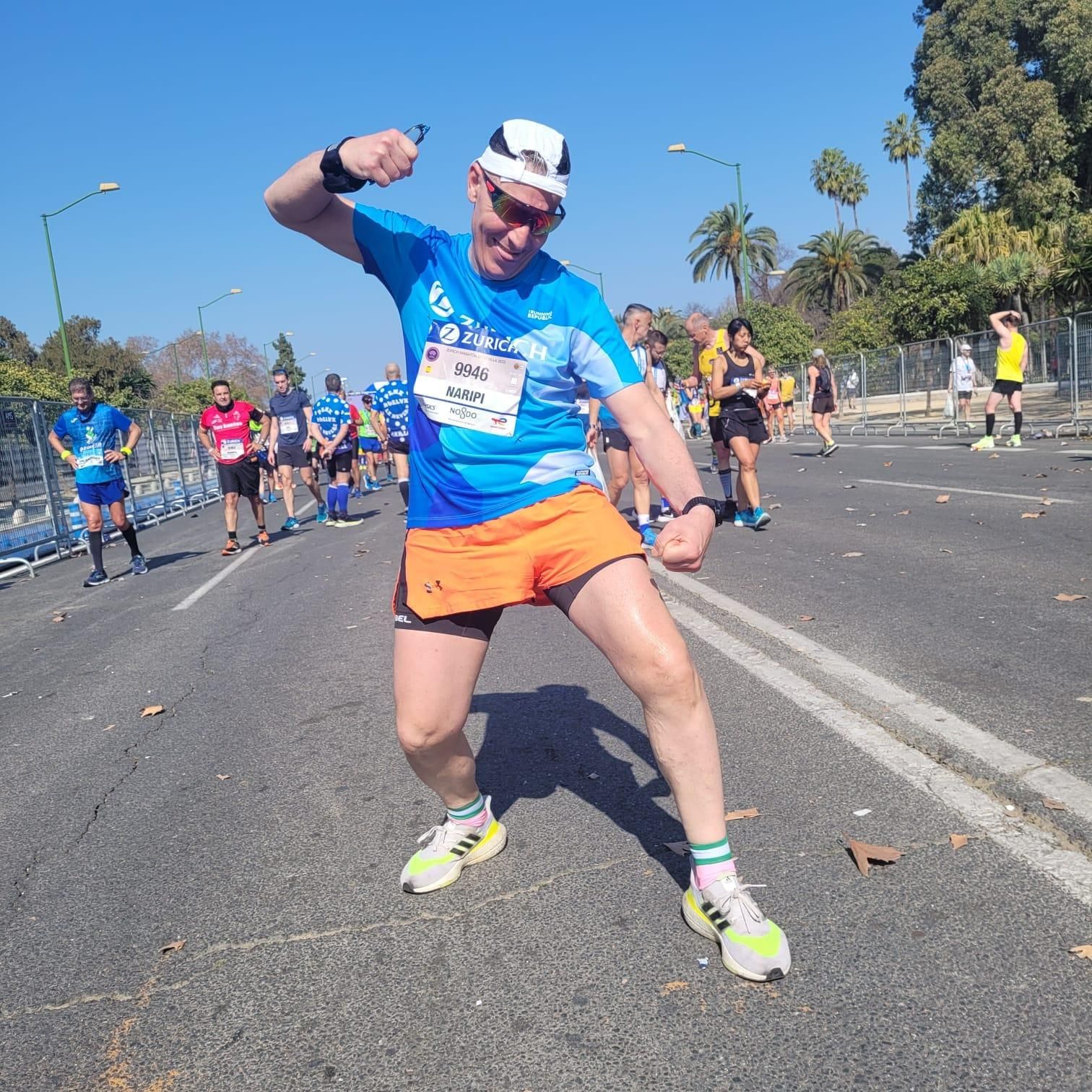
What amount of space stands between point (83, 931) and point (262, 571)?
832 centimetres

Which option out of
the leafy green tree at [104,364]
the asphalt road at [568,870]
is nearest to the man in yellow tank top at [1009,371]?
the asphalt road at [568,870]

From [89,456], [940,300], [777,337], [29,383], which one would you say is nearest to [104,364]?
[29,383]

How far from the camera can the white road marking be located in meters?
10.1

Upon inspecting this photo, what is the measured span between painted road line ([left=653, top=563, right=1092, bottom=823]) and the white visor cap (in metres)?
1.95

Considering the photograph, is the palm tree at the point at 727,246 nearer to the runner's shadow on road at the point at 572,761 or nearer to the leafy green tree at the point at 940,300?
the leafy green tree at the point at 940,300

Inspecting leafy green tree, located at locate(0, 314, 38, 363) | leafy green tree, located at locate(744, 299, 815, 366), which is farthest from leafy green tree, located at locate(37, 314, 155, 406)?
leafy green tree, located at locate(744, 299, 815, 366)

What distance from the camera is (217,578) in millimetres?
11008

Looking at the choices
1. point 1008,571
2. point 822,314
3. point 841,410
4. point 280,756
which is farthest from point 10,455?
point 822,314

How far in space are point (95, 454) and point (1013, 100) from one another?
128 feet

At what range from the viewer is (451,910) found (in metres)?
2.98

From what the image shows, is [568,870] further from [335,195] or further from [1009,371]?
[1009,371]

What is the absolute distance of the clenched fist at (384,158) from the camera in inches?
101

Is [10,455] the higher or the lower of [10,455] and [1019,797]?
the higher

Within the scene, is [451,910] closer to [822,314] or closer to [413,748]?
[413,748]
